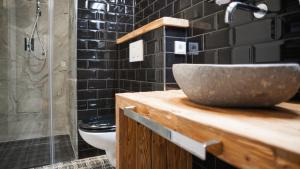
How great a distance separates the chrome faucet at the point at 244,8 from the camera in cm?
68

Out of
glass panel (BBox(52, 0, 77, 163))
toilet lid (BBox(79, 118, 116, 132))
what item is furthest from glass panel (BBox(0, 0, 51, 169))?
toilet lid (BBox(79, 118, 116, 132))

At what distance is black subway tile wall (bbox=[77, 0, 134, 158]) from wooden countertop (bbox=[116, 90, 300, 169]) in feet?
5.46

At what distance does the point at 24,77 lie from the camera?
225 centimetres

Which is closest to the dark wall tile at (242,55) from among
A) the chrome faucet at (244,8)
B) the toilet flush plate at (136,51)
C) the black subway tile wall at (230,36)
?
the black subway tile wall at (230,36)

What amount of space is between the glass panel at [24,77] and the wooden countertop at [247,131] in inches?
81.7

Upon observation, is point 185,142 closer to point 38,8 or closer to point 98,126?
point 98,126

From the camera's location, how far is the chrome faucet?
68cm

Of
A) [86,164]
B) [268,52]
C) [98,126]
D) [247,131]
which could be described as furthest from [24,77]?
[247,131]

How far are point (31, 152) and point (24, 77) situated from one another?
807mm

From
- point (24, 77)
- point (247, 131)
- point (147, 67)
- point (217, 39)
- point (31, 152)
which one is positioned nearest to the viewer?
point (247, 131)

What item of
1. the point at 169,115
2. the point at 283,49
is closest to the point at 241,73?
the point at 169,115

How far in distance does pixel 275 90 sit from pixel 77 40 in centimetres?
192

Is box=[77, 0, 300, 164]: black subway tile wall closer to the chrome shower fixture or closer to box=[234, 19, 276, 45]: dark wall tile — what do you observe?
box=[234, 19, 276, 45]: dark wall tile

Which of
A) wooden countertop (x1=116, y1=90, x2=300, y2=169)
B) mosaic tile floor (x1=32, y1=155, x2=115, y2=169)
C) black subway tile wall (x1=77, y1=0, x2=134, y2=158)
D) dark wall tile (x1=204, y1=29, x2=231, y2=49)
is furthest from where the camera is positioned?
black subway tile wall (x1=77, y1=0, x2=134, y2=158)
